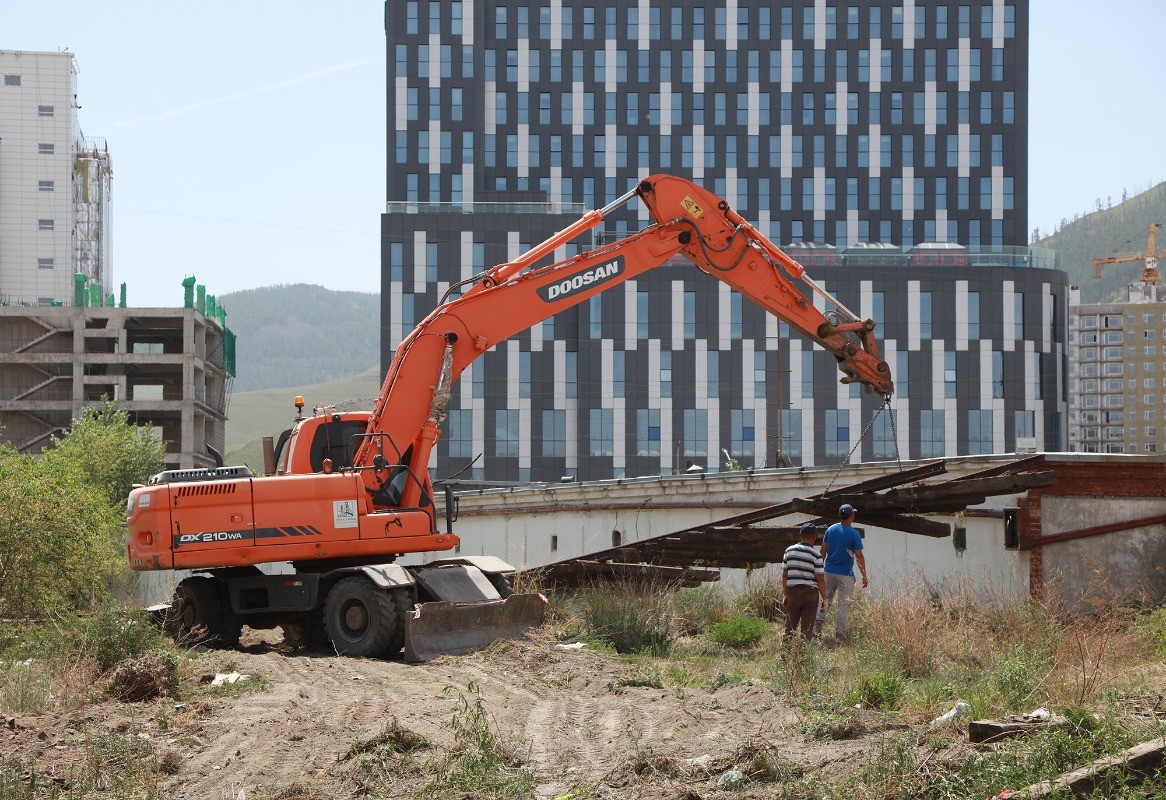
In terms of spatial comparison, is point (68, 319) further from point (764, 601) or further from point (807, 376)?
point (764, 601)

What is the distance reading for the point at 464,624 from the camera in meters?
18.0

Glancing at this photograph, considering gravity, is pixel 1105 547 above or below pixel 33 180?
below

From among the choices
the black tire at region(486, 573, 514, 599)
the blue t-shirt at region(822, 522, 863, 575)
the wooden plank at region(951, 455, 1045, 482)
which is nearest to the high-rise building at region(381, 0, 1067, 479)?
→ the wooden plank at region(951, 455, 1045, 482)

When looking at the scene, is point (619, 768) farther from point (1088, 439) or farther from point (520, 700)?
point (1088, 439)

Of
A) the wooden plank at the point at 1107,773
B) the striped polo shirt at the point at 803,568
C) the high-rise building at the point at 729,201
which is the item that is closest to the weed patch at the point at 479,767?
the wooden plank at the point at 1107,773

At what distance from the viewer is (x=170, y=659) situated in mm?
14164

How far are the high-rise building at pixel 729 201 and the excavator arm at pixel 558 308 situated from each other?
2580 inches

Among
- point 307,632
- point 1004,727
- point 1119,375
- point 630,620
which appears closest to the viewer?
point 1004,727

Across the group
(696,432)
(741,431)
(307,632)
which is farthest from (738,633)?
(741,431)

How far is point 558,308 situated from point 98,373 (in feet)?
264

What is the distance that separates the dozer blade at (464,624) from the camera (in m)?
17.4

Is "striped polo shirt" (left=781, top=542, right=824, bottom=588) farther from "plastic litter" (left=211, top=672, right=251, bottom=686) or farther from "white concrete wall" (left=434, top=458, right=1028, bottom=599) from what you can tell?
"plastic litter" (left=211, top=672, right=251, bottom=686)

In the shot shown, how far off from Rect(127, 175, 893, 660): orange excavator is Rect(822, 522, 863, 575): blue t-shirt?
315 cm

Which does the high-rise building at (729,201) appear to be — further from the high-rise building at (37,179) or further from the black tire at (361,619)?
the black tire at (361,619)
